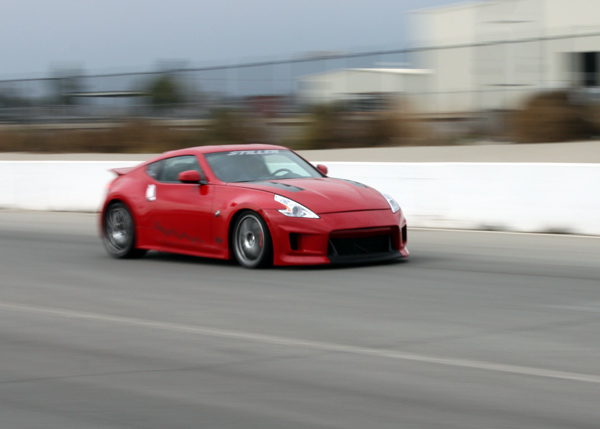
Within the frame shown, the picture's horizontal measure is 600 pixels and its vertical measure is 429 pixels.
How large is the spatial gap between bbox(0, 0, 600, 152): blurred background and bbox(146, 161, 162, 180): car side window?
522 inches

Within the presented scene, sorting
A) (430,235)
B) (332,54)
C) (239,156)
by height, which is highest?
(332,54)

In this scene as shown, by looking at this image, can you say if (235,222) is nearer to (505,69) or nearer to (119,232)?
(119,232)

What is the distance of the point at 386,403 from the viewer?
4.64 meters

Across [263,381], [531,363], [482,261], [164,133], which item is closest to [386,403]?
[263,381]

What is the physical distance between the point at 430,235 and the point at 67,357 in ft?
25.6

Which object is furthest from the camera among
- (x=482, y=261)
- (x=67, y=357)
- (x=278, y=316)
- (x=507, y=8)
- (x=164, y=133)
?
(x=507, y=8)

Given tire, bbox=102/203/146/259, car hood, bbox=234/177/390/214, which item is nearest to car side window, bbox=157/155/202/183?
tire, bbox=102/203/146/259

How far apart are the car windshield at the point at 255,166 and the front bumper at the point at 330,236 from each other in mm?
1001

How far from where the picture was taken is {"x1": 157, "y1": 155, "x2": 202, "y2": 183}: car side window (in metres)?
10.3

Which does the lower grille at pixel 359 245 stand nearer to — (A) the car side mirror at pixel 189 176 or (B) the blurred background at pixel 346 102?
(A) the car side mirror at pixel 189 176

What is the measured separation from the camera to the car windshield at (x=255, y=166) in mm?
9977

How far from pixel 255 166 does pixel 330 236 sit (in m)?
1.53

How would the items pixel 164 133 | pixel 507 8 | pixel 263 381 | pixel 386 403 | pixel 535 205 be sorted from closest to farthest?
pixel 386 403, pixel 263 381, pixel 535 205, pixel 164 133, pixel 507 8

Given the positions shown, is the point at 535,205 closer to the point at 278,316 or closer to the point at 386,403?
the point at 278,316
